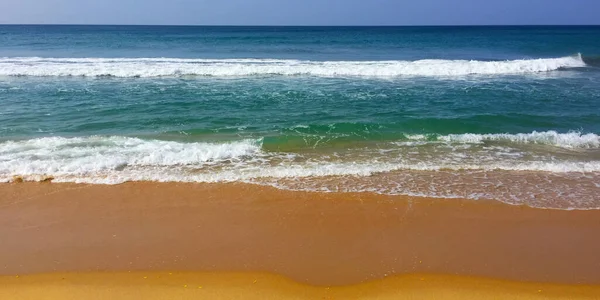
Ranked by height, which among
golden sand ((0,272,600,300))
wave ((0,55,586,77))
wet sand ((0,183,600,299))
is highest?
wave ((0,55,586,77))

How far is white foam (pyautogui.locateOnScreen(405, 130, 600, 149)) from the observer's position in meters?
10.4

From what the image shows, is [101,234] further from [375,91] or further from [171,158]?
[375,91]

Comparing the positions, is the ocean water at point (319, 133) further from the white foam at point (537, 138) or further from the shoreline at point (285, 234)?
the shoreline at point (285, 234)

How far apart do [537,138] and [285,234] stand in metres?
8.12

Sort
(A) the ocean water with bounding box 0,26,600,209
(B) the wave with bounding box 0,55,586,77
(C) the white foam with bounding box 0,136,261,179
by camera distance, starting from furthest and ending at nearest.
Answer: (B) the wave with bounding box 0,55,586,77 < (C) the white foam with bounding box 0,136,261,179 < (A) the ocean water with bounding box 0,26,600,209

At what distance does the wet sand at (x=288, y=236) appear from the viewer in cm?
510

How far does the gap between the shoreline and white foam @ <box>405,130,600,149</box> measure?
3890 millimetres

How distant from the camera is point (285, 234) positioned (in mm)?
5980

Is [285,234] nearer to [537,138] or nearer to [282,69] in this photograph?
[537,138]

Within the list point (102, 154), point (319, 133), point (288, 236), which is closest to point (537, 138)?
point (319, 133)

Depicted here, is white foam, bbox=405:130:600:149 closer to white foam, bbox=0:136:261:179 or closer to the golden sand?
white foam, bbox=0:136:261:179

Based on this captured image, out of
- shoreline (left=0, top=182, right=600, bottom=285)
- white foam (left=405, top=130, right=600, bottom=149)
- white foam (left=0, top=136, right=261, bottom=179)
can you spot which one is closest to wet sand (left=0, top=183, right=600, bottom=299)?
shoreline (left=0, top=182, right=600, bottom=285)

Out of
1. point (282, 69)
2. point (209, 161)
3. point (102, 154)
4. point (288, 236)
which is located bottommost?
point (288, 236)

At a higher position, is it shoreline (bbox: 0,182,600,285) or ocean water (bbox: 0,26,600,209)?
ocean water (bbox: 0,26,600,209)
